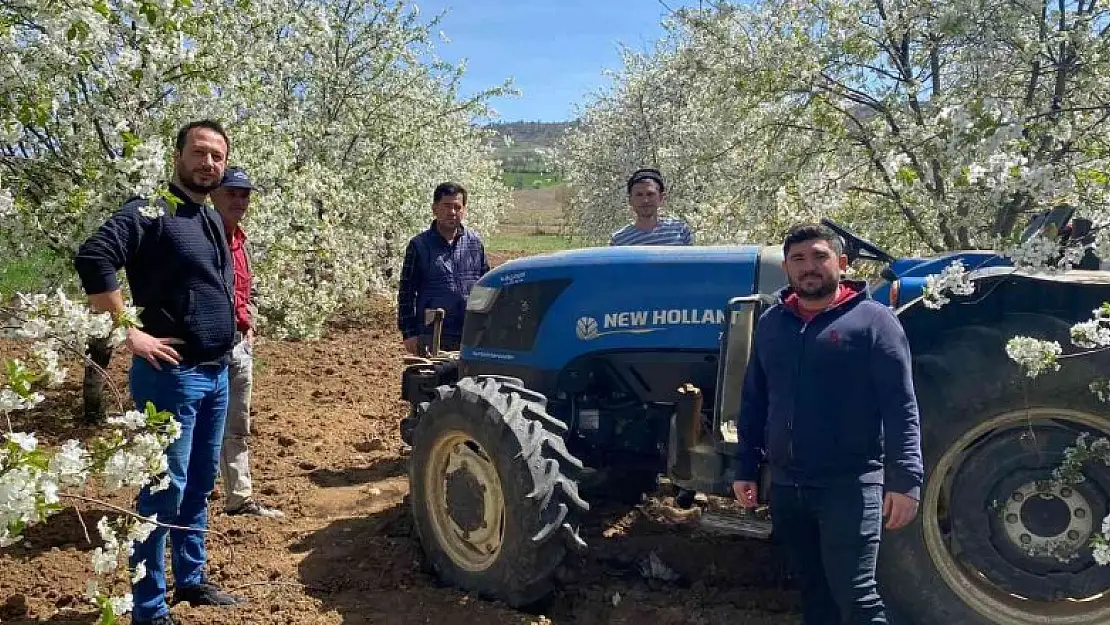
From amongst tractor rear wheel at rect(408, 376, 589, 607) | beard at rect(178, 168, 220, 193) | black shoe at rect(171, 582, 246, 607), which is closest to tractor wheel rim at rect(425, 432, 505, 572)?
tractor rear wheel at rect(408, 376, 589, 607)

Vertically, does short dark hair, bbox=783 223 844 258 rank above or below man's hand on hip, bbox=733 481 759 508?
above

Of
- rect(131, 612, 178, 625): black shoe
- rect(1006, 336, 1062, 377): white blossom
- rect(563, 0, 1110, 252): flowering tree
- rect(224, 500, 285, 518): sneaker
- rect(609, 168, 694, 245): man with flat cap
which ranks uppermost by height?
rect(563, 0, 1110, 252): flowering tree

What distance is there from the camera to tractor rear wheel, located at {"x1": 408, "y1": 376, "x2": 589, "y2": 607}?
11.6 ft

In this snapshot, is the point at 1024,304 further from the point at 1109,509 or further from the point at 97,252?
the point at 97,252

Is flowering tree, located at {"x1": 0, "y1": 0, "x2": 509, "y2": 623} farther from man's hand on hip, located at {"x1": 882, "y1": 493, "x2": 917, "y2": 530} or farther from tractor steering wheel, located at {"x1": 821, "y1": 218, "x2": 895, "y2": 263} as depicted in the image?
tractor steering wheel, located at {"x1": 821, "y1": 218, "x2": 895, "y2": 263}

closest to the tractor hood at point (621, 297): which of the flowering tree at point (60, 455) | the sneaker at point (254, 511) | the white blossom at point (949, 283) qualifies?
the white blossom at point (949, 283)

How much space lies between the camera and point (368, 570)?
13.6 feet

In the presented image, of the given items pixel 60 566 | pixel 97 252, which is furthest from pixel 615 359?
pixel 60 566

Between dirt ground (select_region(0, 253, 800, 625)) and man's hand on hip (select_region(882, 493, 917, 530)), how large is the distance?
3.35 ft

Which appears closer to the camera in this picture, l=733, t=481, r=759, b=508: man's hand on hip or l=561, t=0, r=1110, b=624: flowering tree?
l=561, t=0, r=1110, b=624: flowering tree

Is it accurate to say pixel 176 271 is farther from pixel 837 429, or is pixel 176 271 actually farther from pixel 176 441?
pixel 837 429

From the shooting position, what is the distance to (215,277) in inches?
139

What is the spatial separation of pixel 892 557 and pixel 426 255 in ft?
11.7

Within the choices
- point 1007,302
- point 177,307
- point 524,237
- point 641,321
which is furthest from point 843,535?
point 524,237
